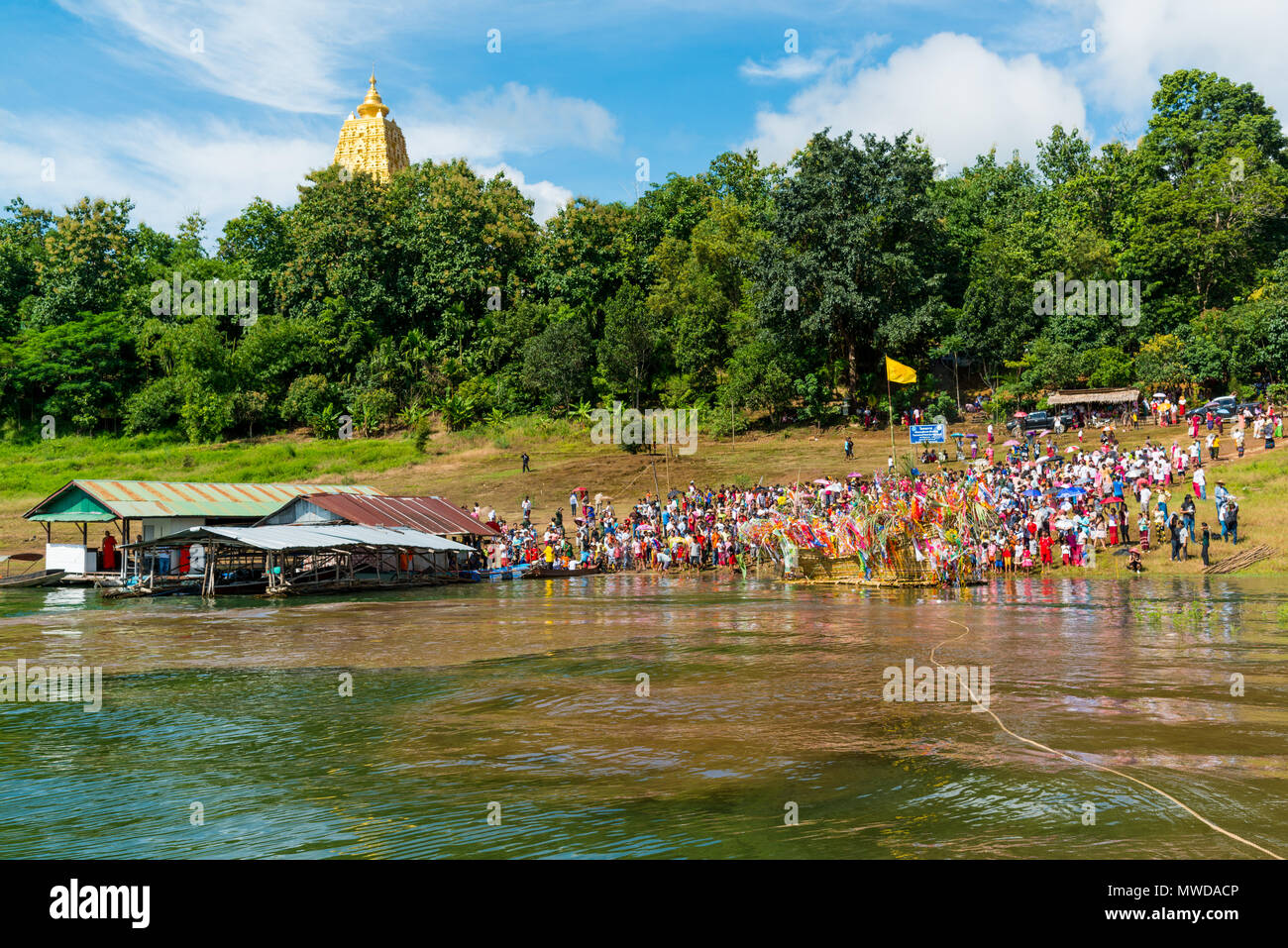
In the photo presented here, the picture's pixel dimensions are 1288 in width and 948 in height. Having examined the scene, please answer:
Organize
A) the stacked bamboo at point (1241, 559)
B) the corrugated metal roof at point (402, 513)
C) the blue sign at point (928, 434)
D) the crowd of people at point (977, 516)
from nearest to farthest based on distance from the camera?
the stacked bamboo at point (1241, 559), the crowd of people at point (977, 516), the corrugated metal roof at point (402, 513), the blue sign at point (928, 434)

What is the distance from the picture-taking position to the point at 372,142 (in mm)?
93625

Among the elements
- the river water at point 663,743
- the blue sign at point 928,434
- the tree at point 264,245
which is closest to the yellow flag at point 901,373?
the blue sign at point 928,434

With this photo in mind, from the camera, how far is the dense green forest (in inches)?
2283

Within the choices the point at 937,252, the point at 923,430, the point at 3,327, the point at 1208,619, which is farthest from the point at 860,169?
the point at 3,327

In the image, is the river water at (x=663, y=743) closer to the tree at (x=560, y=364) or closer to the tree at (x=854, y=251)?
the tree at (x=854, y=251)

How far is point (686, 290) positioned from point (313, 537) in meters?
40.1

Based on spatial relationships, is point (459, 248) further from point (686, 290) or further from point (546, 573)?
point (546, 573)

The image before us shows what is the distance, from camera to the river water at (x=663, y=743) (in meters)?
8.14

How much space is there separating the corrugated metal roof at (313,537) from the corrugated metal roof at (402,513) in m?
0.86

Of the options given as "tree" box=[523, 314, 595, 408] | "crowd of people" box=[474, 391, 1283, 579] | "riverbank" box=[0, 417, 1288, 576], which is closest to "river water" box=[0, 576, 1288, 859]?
"crowd of people" box=[474, 391, 1283, 579]

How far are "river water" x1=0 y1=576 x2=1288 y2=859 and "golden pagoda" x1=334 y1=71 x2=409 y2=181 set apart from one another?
80.5 m

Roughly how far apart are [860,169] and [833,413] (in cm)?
1558
